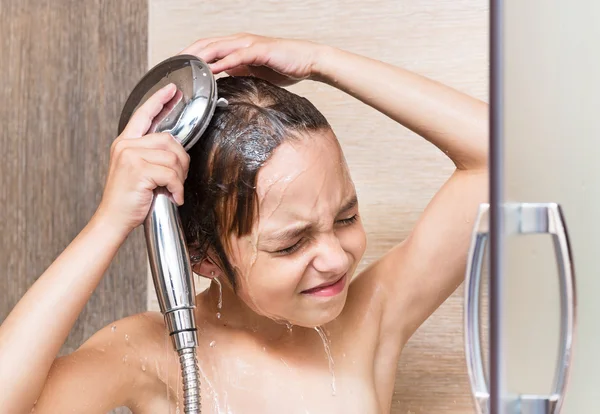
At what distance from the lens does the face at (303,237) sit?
0.83 m

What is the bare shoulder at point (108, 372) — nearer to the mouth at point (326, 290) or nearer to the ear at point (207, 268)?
the ear at point (207, 268)

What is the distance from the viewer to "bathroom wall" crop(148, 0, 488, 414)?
3.62 feet

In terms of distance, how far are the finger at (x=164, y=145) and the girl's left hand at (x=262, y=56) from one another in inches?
4.8

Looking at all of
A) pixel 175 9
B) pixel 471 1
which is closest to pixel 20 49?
pixel 175 9

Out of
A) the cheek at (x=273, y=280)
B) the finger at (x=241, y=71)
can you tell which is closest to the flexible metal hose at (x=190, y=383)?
the cheek at (x=273, y=280)

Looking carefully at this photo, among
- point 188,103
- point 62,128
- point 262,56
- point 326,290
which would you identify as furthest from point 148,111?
point 62,128

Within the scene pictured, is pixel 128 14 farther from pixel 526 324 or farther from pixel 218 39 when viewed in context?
pixel 526 324

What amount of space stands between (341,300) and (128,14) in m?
0.60

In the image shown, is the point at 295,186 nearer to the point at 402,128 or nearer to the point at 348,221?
the point at 348,221

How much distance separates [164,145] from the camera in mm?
797

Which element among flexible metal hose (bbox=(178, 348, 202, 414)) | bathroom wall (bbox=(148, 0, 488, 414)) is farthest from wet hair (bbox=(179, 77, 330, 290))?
bathroom wall (bbox=(148, 0, 488, 414))

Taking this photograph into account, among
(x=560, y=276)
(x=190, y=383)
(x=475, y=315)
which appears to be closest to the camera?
(x=560, y=276)

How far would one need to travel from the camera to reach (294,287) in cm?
84

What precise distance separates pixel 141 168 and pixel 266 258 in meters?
0.15
